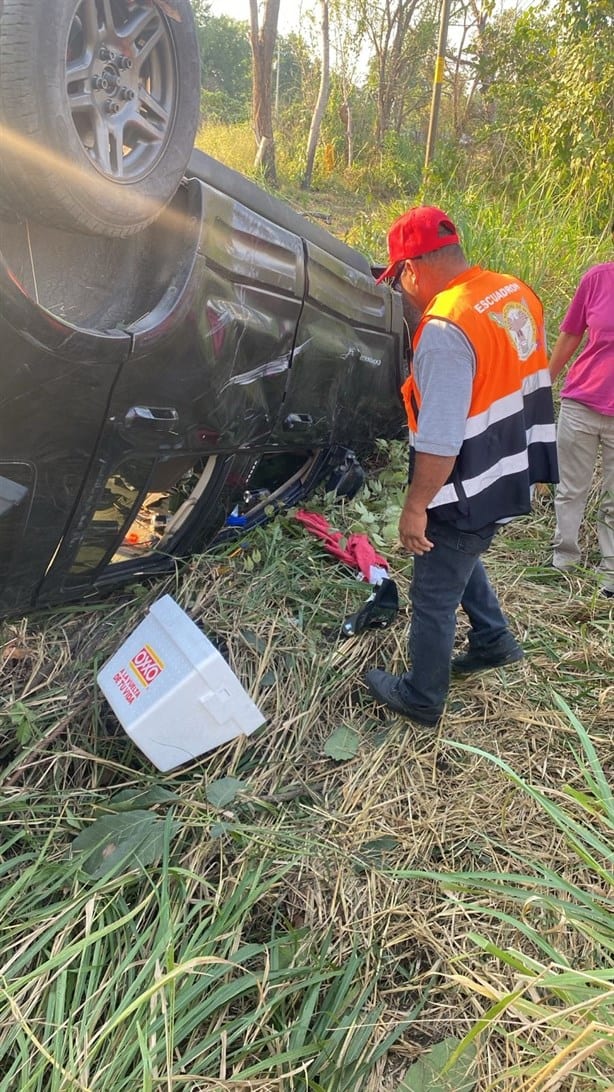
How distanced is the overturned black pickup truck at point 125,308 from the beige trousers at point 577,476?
1543 millimetres

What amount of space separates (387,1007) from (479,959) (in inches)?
9.7

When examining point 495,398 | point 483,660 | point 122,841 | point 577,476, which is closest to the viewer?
point 122,841

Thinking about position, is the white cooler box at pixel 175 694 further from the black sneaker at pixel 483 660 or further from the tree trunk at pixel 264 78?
the tree trunk at pixel 264 78

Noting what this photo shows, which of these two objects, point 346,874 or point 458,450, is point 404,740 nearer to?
point 346,874

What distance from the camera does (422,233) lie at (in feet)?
6.28

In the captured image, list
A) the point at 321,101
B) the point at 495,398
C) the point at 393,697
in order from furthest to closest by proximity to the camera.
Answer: the point at 321,101 → the point at 393,697 → the point at 495,398

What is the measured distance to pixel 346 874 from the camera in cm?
182

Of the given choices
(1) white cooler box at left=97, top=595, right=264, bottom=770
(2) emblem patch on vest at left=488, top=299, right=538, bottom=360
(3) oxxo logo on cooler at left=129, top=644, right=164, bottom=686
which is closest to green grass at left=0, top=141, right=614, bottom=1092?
(1) white cooler box at left=97, top=595, right=264, bottom=770

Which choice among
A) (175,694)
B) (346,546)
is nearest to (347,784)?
(175,694)

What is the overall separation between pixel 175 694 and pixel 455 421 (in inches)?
41.5

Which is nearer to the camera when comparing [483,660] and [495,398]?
[495,398]

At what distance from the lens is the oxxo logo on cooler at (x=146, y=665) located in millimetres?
1938

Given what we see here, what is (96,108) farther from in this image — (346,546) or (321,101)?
(321,101)

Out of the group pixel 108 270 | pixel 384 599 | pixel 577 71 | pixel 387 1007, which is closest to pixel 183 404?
pixel 108 270
